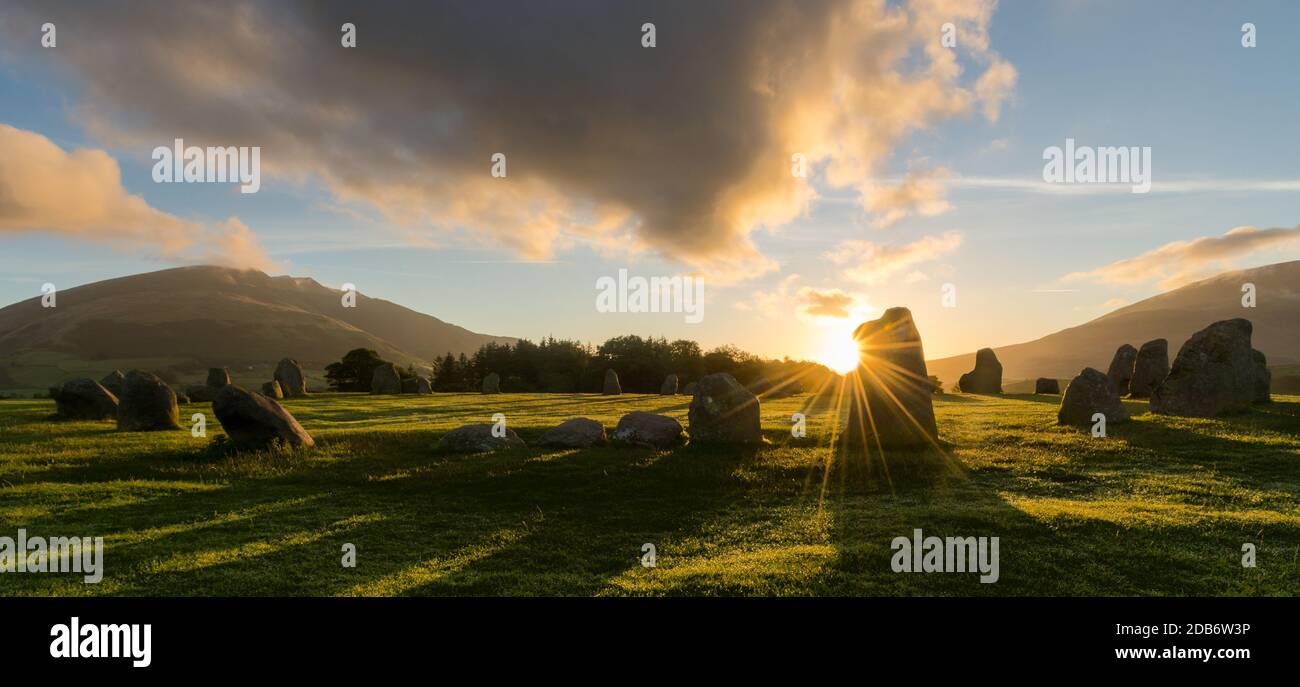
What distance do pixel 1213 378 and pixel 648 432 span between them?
20221 millimetres

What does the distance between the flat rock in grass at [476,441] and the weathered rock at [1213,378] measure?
912 inches

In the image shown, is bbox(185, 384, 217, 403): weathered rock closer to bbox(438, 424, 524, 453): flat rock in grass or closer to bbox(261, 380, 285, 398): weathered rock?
bbox(261, 380, 285, 398): weathered rock

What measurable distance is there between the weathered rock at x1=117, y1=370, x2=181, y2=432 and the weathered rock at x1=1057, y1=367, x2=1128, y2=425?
32583mm

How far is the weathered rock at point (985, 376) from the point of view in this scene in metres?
44.4

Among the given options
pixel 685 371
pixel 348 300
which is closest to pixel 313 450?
pixel 348 300

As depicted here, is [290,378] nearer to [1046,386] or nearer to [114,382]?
[114,382]

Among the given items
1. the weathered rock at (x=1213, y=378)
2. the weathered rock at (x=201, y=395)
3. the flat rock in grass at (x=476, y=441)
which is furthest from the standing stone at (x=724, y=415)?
the weathered rock at (x=201, y=395)

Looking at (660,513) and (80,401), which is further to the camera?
(80,401)

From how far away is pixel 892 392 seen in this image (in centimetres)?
1802

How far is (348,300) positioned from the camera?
27062mm

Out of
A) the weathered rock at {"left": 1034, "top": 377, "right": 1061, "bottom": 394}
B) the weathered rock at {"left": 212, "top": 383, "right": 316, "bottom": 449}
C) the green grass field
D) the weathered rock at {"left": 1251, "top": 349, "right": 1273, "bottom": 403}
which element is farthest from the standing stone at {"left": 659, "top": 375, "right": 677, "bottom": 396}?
the weathered rock at {"left": 212, "top": 383, "right": 316, "bottom": 449}

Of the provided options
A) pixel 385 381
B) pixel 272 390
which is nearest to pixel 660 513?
pixel 272 390
